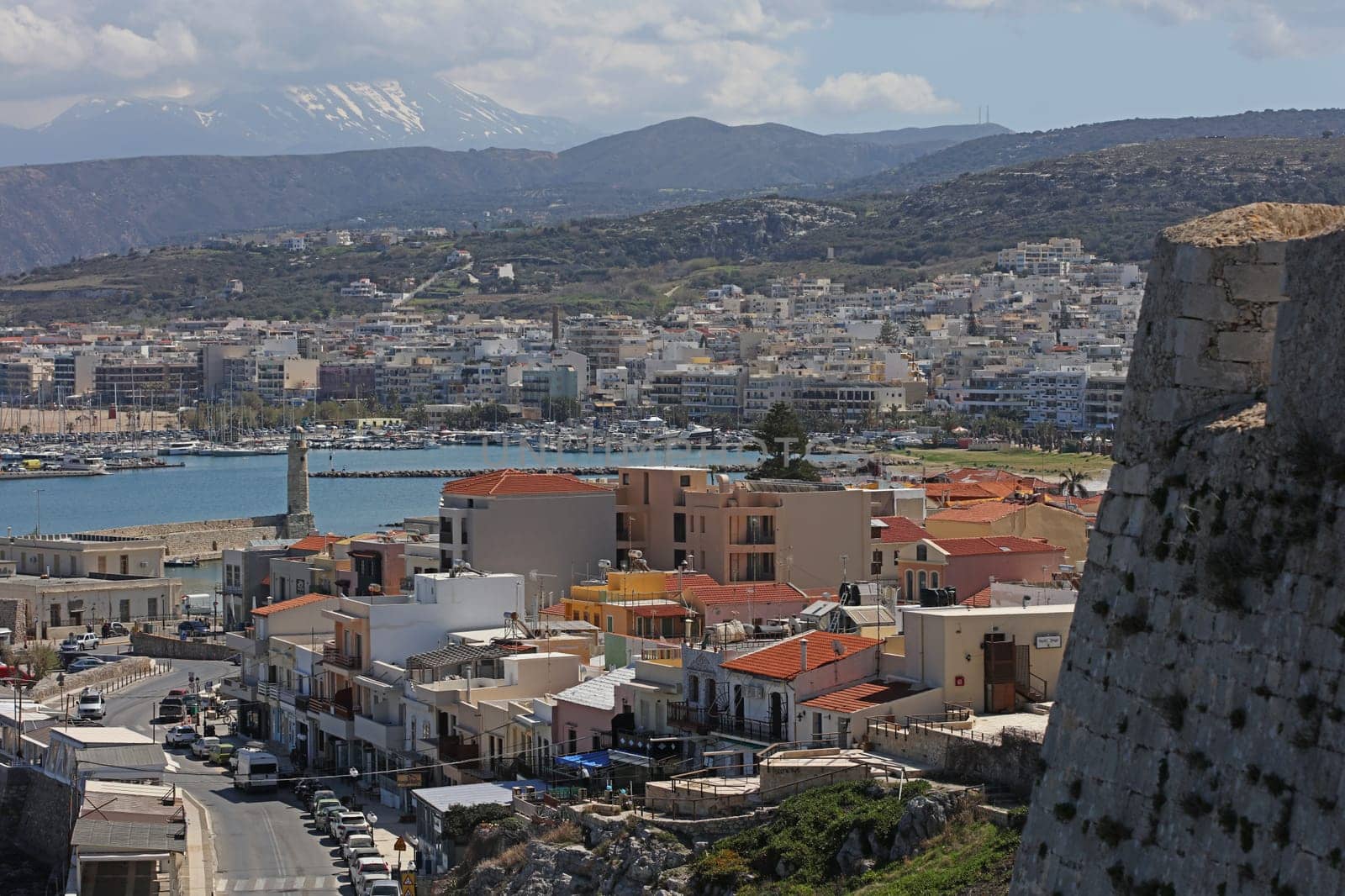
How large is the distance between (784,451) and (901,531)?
39.3 feet

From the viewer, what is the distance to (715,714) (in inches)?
669

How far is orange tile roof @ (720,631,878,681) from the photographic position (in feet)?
52.9

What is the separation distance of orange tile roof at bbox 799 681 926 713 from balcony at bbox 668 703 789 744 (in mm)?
489

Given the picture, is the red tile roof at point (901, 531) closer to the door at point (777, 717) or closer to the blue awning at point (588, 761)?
the blue awning at point (588, 761)

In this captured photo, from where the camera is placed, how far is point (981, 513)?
2866 centimetres

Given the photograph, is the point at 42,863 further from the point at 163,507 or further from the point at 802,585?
the point at 163,507

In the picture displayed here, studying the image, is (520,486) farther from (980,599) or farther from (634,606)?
(980,599)

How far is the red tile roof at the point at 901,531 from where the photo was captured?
2677cm

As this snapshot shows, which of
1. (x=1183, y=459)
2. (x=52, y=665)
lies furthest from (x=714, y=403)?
(x=1183, y=459)

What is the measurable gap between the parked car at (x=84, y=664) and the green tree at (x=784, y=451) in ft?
33.3

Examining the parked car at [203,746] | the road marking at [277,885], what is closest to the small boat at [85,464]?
the parked car at [203,746]

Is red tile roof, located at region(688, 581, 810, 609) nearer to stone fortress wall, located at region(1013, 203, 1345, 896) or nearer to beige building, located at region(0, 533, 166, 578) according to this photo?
stone fortress wall, located at region(1013, 203, 1345, 896)

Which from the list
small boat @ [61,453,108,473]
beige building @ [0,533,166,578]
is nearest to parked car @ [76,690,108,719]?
beige building @ [0,533,166,578]

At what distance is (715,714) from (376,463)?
94.8 meters
